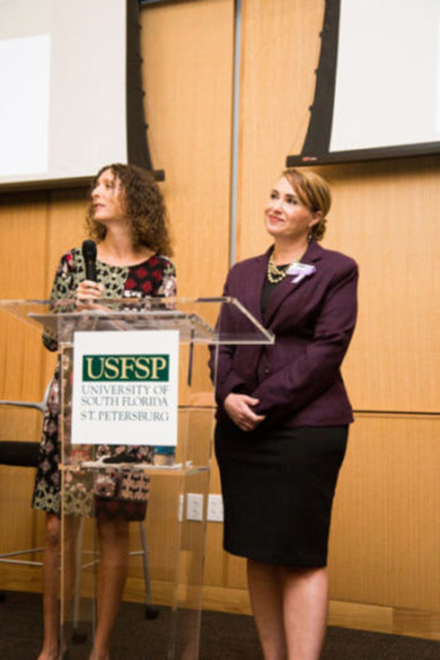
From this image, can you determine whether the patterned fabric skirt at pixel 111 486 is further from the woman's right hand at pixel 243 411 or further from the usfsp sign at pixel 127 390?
the woman's right hand at pixel 243 411

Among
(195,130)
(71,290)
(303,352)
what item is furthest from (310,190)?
(195,130)

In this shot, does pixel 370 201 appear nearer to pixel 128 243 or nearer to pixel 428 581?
pixel 128 243

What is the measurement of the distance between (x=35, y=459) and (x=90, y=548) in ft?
4.85

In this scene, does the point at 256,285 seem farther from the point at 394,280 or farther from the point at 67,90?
the point at 67,90

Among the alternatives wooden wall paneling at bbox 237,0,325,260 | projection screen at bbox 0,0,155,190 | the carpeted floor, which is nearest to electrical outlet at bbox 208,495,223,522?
the carpeted floor

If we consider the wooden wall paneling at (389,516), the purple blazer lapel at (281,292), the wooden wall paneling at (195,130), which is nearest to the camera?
the purple blazer lapel at (281,292)

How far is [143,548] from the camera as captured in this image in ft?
5.20

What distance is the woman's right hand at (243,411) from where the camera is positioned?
195 centimetres

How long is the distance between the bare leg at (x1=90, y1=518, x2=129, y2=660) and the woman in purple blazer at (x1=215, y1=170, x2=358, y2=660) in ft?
1.42

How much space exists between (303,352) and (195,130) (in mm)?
1823

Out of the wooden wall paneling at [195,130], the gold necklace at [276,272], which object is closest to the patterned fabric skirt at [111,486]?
the gold necklace at [276,272]

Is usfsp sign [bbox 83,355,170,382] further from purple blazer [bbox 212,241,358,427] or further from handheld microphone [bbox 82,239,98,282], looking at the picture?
purple blazer [bbox 212,241,358,427]

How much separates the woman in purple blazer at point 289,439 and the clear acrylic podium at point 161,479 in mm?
334

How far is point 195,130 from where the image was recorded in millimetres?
3498
